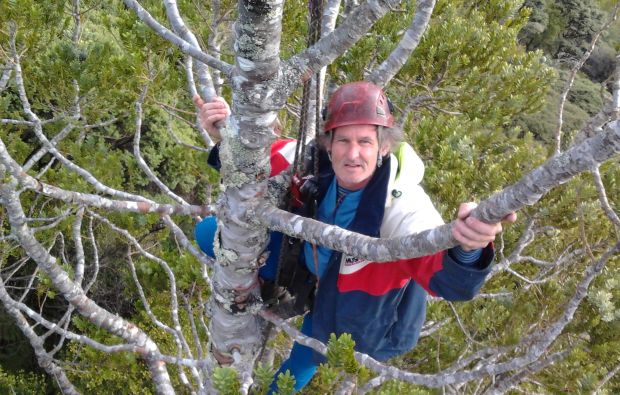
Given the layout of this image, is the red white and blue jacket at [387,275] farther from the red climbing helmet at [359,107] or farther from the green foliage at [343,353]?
the green foliage at [343,353]

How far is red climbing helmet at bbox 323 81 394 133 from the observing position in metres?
1.90

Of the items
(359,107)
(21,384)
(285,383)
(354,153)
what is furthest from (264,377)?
(21,384)

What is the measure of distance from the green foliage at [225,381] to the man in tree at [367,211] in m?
0.71

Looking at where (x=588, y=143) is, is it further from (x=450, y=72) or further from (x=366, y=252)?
(x=450, y=72)

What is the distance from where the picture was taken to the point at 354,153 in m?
1.88

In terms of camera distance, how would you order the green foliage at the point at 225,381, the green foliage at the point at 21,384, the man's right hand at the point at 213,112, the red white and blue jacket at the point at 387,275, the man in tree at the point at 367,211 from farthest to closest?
1. the green foliage at the point at 21,384
2. the man's right hand at the point at 213,112
3. the man in tree at the point at 367,211
4. the red white and blue jacket at the point at 387,275
5. the green foliage at the point at 225,381

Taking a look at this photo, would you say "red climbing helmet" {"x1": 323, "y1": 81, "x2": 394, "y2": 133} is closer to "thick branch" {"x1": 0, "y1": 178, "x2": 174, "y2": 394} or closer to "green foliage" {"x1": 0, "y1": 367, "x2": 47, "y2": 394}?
"thick branch" {"x1": 0, "y1": 178, "x2": 174, "y2": 394}

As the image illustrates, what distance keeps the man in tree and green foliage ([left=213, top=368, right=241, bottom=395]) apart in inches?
27.8

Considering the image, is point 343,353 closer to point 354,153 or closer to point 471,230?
point 471,230

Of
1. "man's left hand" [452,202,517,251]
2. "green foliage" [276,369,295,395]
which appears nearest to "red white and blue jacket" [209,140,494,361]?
"man's left hand" [452,202,517,251]

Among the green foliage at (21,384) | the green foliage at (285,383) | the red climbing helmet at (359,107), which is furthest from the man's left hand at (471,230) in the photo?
the green foliage at (21,384)

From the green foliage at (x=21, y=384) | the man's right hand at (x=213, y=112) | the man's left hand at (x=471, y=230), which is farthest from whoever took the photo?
the green foliage at (x=21, y=384)

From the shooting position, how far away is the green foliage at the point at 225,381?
4.24 feet

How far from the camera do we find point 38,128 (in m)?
3.10
